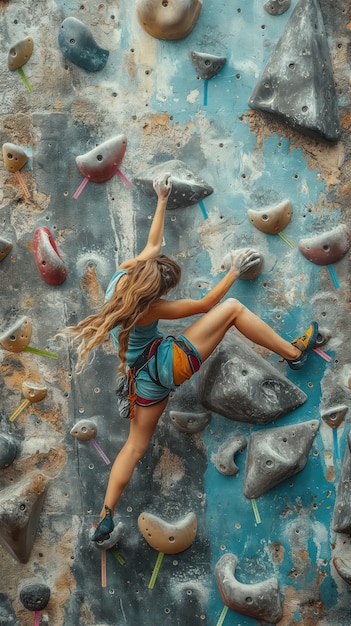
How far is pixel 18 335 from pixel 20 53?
131 centimetres

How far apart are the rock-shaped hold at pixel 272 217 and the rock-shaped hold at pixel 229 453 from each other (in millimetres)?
954

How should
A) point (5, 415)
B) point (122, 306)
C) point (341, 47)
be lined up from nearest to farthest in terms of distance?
point (122, 306) < point (341, 47) < point (5, 415)

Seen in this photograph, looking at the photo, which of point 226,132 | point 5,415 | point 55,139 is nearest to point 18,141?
point 55,139

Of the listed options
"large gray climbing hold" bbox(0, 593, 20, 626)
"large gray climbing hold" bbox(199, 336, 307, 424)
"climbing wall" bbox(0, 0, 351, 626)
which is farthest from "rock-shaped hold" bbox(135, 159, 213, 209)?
"large gray climbing hold" bbox(0, 593, 20, 626)

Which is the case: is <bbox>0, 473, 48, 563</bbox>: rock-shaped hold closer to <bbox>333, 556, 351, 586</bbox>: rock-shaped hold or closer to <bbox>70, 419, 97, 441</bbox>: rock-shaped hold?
<bbox>70, 419, 97, 441</bbox>: rock-shaped hold

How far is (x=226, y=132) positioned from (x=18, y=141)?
981mm

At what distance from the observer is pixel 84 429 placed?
496 cm

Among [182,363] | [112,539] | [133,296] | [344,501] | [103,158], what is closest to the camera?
[133,296]

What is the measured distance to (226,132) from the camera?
484cm

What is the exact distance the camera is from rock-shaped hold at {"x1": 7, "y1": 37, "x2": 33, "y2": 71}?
491 cm

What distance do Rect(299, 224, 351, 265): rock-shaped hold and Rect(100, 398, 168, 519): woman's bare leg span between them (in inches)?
36.4

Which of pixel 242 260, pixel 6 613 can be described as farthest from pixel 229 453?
pixel 6 613

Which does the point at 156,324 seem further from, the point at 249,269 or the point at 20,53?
the point at 20,53

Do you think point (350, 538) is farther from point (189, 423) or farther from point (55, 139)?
point (55, 139)
